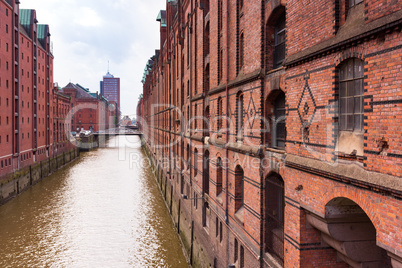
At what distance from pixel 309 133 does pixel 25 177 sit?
3245 cm

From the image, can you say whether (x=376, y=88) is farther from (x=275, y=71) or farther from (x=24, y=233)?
(x=24, y=233)

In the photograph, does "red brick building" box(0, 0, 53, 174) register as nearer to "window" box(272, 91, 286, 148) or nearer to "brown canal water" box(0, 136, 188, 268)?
"brown canal water" box(0, 136, 188, 268)

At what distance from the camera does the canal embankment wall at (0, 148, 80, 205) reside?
1001 inches

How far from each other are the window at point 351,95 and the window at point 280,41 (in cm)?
274

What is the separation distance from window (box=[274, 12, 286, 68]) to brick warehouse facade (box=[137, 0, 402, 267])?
3cm

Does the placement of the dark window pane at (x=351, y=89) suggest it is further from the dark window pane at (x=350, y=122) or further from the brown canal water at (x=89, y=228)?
the brown canal water at (x=89, y=228)

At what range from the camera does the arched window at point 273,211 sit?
771 centimetres

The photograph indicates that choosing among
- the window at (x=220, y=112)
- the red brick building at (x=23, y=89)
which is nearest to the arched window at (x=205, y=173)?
the window at (x=220, y=112)

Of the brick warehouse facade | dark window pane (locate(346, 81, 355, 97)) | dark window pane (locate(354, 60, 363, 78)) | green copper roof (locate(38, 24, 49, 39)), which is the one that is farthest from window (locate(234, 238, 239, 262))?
green copper roof (locate(38, 24, 49, 39))

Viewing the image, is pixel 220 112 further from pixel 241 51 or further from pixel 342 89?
pixel 342 89

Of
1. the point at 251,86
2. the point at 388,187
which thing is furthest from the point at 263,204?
the point at 388,187

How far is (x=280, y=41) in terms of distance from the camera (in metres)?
7.79

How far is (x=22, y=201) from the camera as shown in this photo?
2608cm

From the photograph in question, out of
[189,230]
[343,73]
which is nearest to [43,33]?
[189,230]
